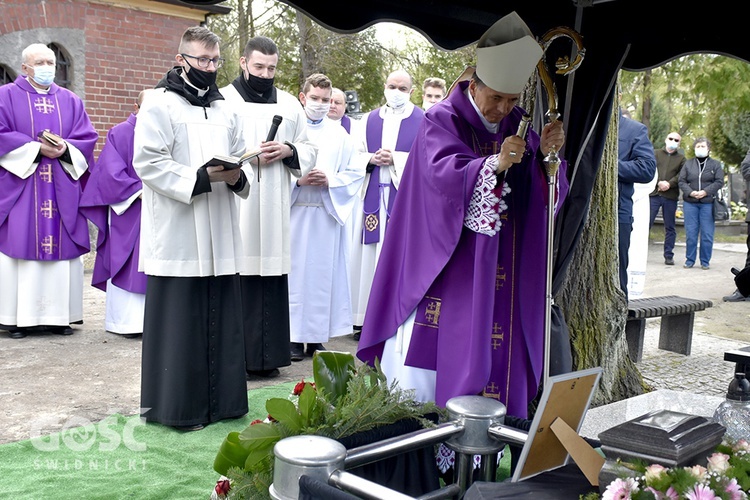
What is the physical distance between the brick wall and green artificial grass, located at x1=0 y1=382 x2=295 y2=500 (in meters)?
8.13

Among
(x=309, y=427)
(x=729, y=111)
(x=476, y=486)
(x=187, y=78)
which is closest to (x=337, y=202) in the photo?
(x=187, y=78)

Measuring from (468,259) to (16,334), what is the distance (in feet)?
17.1

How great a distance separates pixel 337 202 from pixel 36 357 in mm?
2685

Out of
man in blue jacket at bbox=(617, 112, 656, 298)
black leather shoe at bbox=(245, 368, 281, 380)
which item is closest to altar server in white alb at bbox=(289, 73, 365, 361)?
black leather shoe at bbox=(245, 368, 281, 380)

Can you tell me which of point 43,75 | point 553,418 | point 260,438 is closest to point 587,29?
point 553,418

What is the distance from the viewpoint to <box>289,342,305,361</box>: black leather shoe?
22.7ft

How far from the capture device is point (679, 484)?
1970mm

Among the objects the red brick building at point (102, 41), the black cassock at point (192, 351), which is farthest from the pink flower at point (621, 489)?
the red brick building at point (102, 41)

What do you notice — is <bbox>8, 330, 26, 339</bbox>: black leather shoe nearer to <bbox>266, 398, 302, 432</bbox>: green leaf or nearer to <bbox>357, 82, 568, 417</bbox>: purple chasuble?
<bbox>357, 82, 568, 417</bbox>: purple chasuble

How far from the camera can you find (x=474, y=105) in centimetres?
369

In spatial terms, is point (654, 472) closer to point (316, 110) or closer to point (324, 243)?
point (324, 243)

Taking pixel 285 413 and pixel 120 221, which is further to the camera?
pixel 120 221

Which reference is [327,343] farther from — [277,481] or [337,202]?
[277,481]

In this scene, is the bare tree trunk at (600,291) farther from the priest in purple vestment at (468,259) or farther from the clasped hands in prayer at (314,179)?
the clasped hands in prayer at (314,179)
